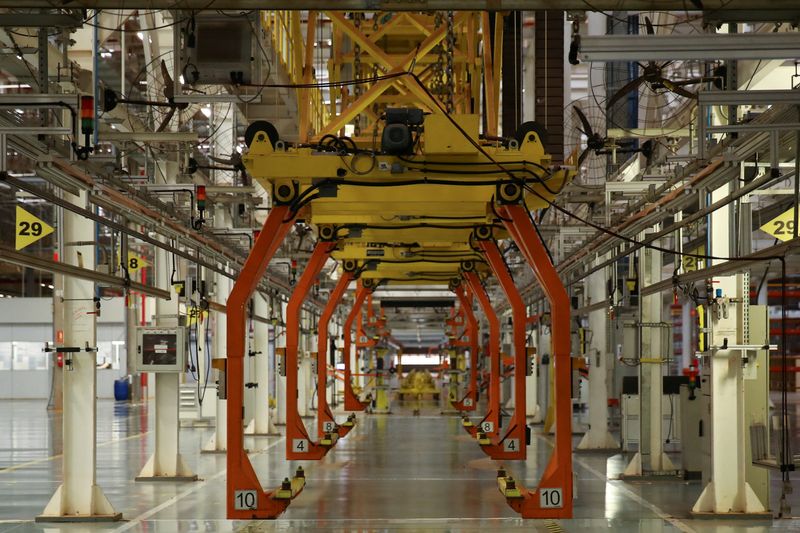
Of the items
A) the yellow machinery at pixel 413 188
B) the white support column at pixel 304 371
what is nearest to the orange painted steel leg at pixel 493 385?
the yellow machinery at pixel 413 188

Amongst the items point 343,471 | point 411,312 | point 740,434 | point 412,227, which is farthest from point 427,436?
point 411,312

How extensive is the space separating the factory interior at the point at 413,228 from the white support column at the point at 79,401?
27 mm

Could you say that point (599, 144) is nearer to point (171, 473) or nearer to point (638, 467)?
point (638, 467)

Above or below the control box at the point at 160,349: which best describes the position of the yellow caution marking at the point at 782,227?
above

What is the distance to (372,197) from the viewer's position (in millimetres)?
10961

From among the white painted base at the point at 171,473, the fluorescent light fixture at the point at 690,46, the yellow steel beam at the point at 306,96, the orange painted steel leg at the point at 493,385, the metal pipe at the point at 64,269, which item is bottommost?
the white painted base at the point at 171,473

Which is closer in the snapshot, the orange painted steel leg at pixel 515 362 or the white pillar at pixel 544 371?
the orange painted steel leg at pixel 515 362

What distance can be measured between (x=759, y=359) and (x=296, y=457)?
6.08m

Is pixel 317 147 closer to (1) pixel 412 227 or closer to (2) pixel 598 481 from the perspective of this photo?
(1) pixel 412 227

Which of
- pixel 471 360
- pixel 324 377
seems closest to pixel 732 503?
pixel 324 377

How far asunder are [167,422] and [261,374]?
7.13 m

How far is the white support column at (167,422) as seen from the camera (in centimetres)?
1453

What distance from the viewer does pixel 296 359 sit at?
13.3 m

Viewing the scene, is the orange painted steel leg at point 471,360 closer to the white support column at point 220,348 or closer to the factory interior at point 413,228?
the factory interior at point 413,228
